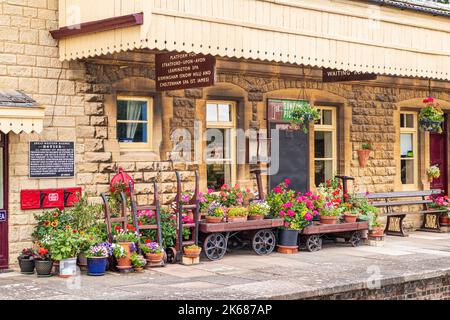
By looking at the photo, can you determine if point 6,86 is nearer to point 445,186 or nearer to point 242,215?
point 242,215

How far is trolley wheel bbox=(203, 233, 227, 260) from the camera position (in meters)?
12.7

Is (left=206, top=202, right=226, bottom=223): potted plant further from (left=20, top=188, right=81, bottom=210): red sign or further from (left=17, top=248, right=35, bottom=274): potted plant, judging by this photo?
(left=17, top=248, right=35, bottom=274): potted plant

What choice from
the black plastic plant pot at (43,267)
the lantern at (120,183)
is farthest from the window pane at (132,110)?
the black plastic plant pot at (43,267)

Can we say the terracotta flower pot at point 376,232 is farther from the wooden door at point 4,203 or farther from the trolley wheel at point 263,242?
the wooden door at point 4,203

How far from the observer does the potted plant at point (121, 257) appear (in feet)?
37.1

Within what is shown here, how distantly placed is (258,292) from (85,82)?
195 inches

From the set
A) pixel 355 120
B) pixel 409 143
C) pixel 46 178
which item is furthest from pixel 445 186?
pixel 46 178

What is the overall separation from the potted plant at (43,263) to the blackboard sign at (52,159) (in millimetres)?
1393

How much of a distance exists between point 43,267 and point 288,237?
177 inches

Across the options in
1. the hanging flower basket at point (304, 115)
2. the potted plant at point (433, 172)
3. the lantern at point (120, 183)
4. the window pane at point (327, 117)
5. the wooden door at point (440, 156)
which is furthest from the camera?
the wooden door at point (440, 156)

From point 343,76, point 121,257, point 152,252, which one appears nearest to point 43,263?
point 121,257

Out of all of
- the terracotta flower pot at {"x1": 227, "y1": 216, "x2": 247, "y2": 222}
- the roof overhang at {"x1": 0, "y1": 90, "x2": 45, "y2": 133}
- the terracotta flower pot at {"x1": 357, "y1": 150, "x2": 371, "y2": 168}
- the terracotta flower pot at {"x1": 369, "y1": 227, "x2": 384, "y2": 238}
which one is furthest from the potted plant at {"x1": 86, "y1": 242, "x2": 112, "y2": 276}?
the terracotta flower pot at {"x1": 357, "y1": 150, "x2": 371, "y2": 168}

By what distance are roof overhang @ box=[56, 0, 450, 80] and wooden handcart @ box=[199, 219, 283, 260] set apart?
273cm
